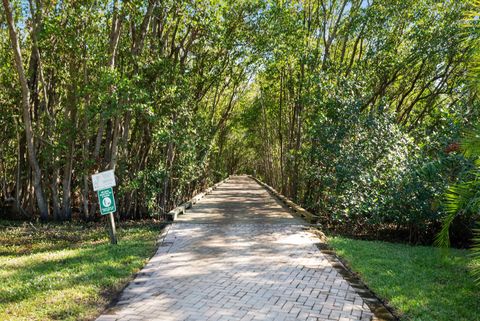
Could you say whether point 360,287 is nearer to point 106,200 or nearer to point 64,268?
point 64,268

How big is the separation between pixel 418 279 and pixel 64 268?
6002 mm

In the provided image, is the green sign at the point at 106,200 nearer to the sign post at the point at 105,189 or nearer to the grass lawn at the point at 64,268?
the sign post at the point at 105,189

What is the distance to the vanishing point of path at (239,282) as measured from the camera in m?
5.16

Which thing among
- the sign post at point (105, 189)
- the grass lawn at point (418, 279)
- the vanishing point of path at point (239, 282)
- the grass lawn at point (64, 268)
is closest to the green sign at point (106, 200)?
the sign post at point (105, 189)

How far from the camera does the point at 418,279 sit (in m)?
6.65

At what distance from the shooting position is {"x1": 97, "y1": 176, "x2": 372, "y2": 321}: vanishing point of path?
5.16 m

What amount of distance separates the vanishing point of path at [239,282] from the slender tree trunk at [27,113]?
5.43 metres

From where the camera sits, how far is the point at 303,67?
18109 mm

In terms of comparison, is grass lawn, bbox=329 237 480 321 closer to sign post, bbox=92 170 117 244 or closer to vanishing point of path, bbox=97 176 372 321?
vanishing point of path, bbox=97 176 372 321

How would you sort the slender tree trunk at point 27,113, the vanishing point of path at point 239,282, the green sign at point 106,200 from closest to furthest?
the vanishing point of path at point 239,282 < the green sign at point 106,200 < the slender tree trunk at point 27,113

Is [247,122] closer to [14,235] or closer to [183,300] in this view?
[14,235]

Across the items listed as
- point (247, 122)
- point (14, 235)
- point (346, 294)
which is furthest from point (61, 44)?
point (247, 122)

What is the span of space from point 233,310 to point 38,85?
12.0 metres


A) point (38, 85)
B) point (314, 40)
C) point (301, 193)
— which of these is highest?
point (314, 40)
